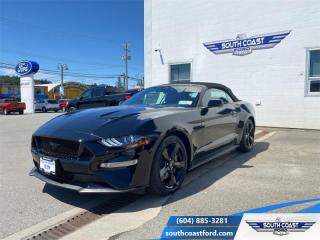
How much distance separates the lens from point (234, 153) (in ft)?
22.4

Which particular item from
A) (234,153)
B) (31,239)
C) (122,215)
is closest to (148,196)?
(122,215)

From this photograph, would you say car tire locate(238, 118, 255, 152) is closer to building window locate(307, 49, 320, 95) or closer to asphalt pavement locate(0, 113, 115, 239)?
asphalt pavement locate(0, 113, 115, 239)

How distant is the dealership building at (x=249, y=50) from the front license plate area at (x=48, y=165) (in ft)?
30.7

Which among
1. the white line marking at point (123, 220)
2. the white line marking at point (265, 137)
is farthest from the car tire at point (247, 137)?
the white line marking at point (123, 220)

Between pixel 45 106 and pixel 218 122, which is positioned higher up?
pixel 218 122

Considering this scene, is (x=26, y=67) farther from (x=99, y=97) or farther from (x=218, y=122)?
(x=218, y=122)

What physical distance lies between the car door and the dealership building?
5.60m

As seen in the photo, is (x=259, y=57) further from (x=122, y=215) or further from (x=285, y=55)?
(x=122, y=215)

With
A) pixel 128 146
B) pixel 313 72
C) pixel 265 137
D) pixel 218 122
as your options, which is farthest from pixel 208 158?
pixel 313 72

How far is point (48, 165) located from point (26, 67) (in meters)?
27.1

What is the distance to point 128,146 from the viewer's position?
352cm

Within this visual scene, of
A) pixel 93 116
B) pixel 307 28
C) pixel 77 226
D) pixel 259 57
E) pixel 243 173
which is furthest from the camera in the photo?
pixel 259 57

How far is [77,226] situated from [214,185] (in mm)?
2055

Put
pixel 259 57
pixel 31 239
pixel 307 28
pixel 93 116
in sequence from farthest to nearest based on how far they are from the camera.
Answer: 1. pixel 259 57
2. pixel 307 28
3. pixel 93 116
4. pixel 31 239
